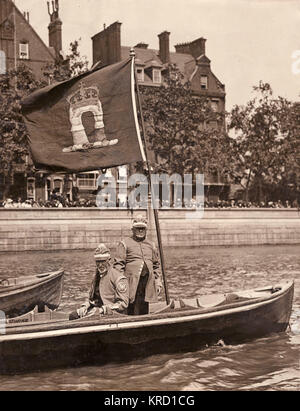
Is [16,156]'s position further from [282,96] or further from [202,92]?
[202,92]

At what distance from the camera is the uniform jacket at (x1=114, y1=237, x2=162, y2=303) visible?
10188 millimetres

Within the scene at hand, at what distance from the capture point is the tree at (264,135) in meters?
45.4

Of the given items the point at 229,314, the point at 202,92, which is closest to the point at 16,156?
the point at 202,92

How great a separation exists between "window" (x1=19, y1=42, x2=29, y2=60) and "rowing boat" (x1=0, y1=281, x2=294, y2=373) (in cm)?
3929

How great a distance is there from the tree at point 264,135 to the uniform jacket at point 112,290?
36505mm

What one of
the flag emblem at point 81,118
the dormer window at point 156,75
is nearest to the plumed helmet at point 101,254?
the flag emblem at point 81,118

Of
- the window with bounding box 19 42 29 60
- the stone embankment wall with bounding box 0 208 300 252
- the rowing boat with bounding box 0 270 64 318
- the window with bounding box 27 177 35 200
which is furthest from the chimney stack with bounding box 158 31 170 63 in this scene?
the rowing boat with bounding box 0 270 64 318

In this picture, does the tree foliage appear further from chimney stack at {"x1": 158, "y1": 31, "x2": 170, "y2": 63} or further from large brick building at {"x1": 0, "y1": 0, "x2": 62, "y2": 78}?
chimney stack at {"x1": 158, "y1": 31, "x2": 170, "y2": 63}

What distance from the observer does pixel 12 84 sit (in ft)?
132

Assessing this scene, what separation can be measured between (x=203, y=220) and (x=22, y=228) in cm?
1148

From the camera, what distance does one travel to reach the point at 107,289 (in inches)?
390

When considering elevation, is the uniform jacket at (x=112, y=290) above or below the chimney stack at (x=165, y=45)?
below

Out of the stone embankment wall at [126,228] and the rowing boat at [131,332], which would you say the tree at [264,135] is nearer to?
the stone embankment wall at [126,228]

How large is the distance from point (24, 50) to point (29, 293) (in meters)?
37.6
